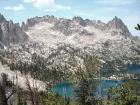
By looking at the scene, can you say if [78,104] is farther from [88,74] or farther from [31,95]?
[31,95]

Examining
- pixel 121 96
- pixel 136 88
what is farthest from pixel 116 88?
pixel 136 88

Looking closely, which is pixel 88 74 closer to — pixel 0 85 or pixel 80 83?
pixel 80 83

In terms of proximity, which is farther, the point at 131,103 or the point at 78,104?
the point at 78,104

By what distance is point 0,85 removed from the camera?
11.8 m

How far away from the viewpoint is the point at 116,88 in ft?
104

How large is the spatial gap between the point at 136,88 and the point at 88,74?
84.8m

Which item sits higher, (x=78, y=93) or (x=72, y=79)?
(x=72, y=79)

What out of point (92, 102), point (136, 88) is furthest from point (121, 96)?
point (136, 88)

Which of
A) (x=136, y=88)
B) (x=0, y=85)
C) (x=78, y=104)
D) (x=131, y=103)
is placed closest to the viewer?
(x=0, y=85)

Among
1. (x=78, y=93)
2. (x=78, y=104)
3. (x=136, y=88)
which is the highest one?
(x=78, y=93)

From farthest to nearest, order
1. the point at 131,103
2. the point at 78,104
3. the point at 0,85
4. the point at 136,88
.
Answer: the point at 136,88
the point at 78,104
the point at 131,103
the point at 0,85

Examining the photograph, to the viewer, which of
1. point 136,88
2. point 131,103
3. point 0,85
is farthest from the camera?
point 136,88

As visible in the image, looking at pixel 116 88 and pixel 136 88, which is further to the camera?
pixel 136 88

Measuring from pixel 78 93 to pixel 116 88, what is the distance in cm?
649
